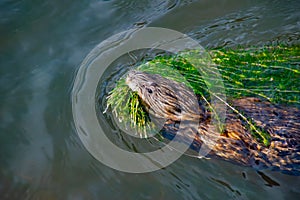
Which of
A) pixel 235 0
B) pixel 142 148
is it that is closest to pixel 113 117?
pixel 142 148

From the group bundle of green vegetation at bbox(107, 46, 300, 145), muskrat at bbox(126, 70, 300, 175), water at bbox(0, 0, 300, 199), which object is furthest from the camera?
water at bbox(0, 0, 300, 199)

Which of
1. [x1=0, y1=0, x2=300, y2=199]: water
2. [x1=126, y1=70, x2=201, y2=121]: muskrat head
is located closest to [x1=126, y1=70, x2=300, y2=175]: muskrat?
[x1=126, y1=70, x2=201, y2=121]: muskrat head

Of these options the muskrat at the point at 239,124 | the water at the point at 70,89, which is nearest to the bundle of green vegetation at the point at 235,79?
the muskrat at the point at 239,124

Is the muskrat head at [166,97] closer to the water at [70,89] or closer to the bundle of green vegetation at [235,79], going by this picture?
the bundle of green vegetation at [235,79]

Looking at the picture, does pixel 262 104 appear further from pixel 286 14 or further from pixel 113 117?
pixel 286 14

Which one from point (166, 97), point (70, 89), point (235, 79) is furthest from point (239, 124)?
point (70, 89)

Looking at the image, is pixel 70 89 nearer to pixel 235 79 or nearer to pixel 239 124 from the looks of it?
pixel 235 79

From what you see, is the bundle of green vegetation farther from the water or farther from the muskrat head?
the water
